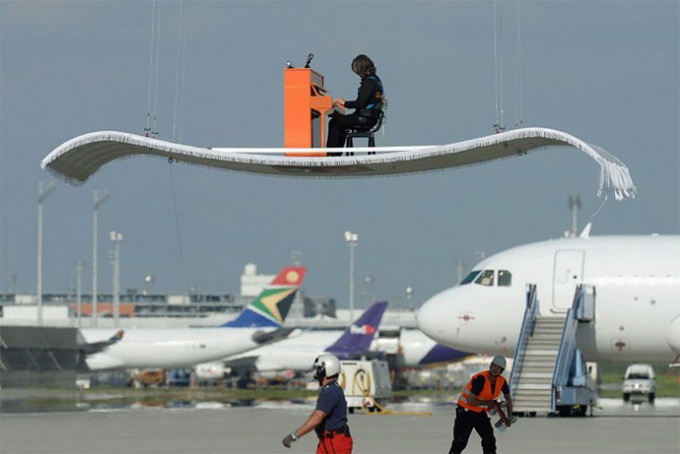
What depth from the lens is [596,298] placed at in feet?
124

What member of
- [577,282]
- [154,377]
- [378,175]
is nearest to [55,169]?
[378,175]

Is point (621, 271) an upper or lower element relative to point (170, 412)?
upper

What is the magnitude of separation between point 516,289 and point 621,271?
296 cm

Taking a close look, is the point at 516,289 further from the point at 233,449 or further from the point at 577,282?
the point at 233,449

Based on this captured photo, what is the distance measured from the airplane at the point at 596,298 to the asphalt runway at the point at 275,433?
2164 mm

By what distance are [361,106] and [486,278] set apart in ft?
90.7

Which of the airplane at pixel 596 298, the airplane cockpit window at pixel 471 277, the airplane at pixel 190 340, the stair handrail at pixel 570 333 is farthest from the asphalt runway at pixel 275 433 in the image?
the airplane at pixel 190 340

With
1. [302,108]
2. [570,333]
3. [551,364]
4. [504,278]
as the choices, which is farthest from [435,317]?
[302,108]

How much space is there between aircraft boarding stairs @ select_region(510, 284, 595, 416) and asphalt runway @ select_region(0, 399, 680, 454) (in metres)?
0.64

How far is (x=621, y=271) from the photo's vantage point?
37531 millimetres

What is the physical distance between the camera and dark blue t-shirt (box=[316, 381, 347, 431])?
12781 millimetres

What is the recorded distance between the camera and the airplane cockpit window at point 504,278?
127 ft

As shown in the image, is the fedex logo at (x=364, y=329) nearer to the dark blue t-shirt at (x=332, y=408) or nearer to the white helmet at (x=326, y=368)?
the white helmet at (x=326, y=368)

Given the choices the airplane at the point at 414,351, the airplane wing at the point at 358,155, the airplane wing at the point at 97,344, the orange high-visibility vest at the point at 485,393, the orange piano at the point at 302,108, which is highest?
the orange piano at the point at 302,108
